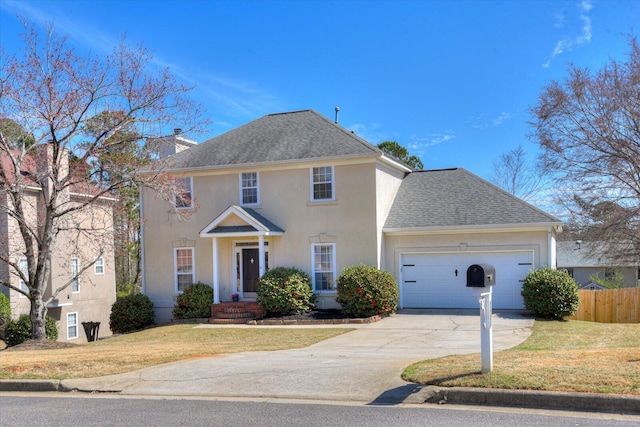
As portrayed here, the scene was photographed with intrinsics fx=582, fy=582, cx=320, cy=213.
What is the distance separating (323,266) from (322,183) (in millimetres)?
3068

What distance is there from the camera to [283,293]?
19.9 meters

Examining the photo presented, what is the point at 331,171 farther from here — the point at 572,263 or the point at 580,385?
the point at 572,263

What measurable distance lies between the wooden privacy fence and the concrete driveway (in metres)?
8.99

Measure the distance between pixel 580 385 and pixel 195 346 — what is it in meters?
9.31

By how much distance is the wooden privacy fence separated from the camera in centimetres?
2203

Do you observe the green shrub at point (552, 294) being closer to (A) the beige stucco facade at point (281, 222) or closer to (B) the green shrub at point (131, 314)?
(A) the beige stucco facade at point (281, 222)

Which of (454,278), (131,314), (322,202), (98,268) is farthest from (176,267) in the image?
(454,278)

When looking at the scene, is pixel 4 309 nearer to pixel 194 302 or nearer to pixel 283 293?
pixel 194 302

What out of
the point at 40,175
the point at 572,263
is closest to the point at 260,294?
the point at 40,175

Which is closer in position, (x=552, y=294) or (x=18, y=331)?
(x=552, y=294)

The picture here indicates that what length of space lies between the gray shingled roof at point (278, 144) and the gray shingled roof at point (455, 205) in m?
2.93

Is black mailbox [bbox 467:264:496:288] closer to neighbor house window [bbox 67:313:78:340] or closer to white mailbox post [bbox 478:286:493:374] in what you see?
white mailbox post [bbox 478:286:493:374]

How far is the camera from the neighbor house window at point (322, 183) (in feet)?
70.2

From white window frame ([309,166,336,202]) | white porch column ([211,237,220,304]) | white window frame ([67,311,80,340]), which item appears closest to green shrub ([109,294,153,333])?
white porch column ([211,237,220,304])
